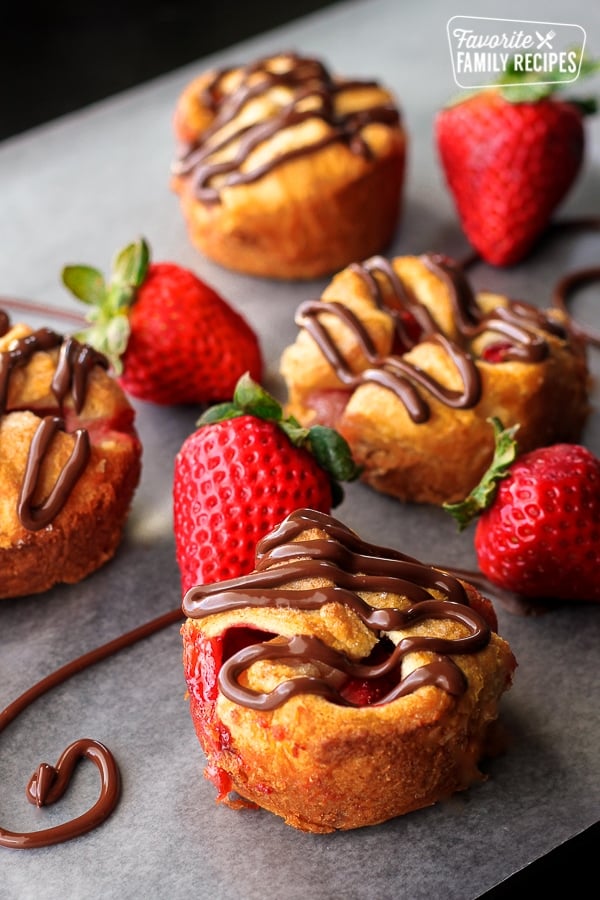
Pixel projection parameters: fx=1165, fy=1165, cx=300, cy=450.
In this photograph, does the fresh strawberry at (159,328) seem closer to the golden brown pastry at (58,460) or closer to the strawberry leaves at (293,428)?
the golden brown pastry at (58,460)

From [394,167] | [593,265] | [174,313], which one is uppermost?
[174,313]

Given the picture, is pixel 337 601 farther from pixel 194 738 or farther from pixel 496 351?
pixel 496 351

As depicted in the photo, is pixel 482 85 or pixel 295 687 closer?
pixel 295 687

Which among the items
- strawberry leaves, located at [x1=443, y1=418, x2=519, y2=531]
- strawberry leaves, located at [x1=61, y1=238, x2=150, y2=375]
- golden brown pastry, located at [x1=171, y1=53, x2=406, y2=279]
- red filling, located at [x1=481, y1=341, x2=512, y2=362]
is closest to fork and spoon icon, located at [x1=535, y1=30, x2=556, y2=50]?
golden brown pastry, located at [x1=171, y1=53, x2=406, y2=279]

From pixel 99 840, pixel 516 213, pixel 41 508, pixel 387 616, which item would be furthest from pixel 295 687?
pixel 516 213

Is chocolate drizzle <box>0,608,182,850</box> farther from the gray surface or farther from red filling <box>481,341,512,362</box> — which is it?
red filling <box>481,341,512,362</box>

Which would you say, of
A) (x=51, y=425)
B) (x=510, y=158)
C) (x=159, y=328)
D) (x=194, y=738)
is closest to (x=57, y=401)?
(x=51, y=425)

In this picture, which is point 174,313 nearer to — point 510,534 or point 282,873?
point 510,534

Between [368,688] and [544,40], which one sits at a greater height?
[544,40]
